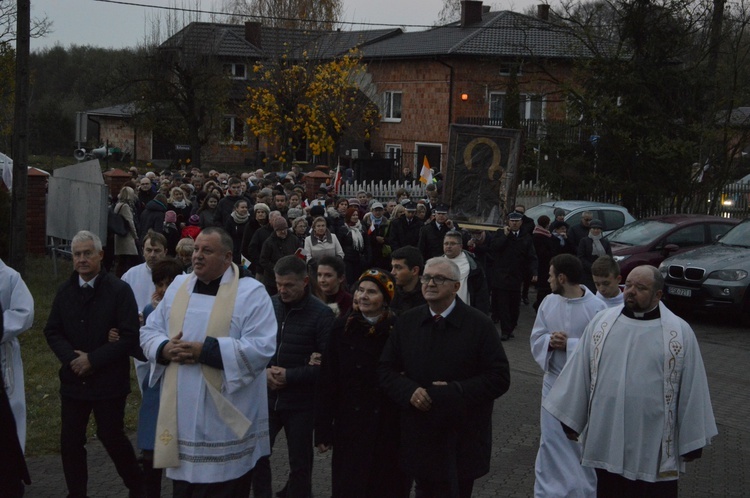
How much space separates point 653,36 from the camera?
26.4m

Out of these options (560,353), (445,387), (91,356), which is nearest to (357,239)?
(560,353)

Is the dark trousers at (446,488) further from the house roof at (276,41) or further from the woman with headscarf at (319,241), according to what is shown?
the house roof at (276,41)

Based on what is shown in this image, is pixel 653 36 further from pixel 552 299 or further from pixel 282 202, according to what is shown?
pixel 552 299

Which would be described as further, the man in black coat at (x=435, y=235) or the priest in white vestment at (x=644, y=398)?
the man in black coat at (x=435, y=235)

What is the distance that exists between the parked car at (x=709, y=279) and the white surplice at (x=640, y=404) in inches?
457

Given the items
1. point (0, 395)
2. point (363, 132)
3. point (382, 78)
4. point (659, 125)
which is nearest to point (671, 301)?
point (659, 125)

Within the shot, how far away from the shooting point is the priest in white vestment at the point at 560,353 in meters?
7.11

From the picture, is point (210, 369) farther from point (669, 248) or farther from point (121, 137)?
point (121, 137)

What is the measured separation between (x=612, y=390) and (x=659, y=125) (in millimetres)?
21766

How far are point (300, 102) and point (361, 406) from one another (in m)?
32.8

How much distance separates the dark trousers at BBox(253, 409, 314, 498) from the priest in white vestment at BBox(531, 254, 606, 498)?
1686 millimetres

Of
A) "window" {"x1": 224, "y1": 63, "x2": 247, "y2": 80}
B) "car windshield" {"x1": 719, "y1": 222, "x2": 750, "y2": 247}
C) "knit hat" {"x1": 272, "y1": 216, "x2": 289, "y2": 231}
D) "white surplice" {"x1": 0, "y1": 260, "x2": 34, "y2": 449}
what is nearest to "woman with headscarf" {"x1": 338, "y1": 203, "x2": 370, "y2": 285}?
"knit hat" {"x1": 272, "y1": 216, "x2": 289, "y2": 231}

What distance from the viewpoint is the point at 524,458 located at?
877cm

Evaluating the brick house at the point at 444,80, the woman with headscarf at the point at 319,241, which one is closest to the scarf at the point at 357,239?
the woman with headscarf at the point at 319,241
